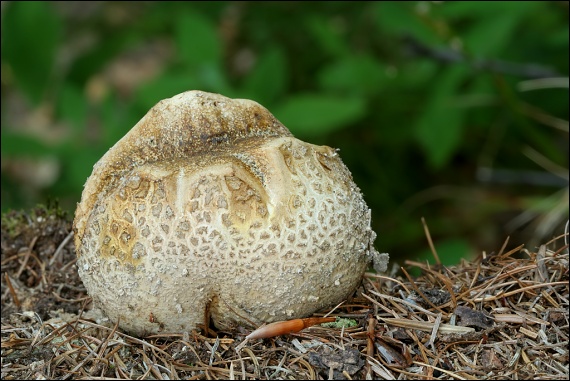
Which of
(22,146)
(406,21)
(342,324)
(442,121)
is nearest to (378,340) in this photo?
(342,324)

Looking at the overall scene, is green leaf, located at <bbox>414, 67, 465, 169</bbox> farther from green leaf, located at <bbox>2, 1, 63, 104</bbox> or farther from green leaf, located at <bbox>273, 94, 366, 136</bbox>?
green leaf, located at <bbox>2, 1, 63, 104</bbox>

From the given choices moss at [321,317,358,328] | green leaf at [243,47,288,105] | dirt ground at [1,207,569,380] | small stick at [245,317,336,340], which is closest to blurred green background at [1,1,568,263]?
green leaf at [243,47,288,105]

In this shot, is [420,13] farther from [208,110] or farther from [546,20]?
[208,110]

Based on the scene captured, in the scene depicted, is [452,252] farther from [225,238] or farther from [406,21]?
[225,238]

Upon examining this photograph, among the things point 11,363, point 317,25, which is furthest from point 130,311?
point 317,25

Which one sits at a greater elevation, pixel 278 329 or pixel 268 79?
pixel 268 79

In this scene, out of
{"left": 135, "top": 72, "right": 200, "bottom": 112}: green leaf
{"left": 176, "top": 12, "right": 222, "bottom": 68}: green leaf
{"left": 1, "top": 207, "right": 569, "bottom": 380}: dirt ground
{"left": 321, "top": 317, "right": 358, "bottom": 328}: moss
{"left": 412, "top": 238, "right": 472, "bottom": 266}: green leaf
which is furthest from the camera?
{"left": 176, "top": 12, "right": 222, "bottom": 68}: green leaf
